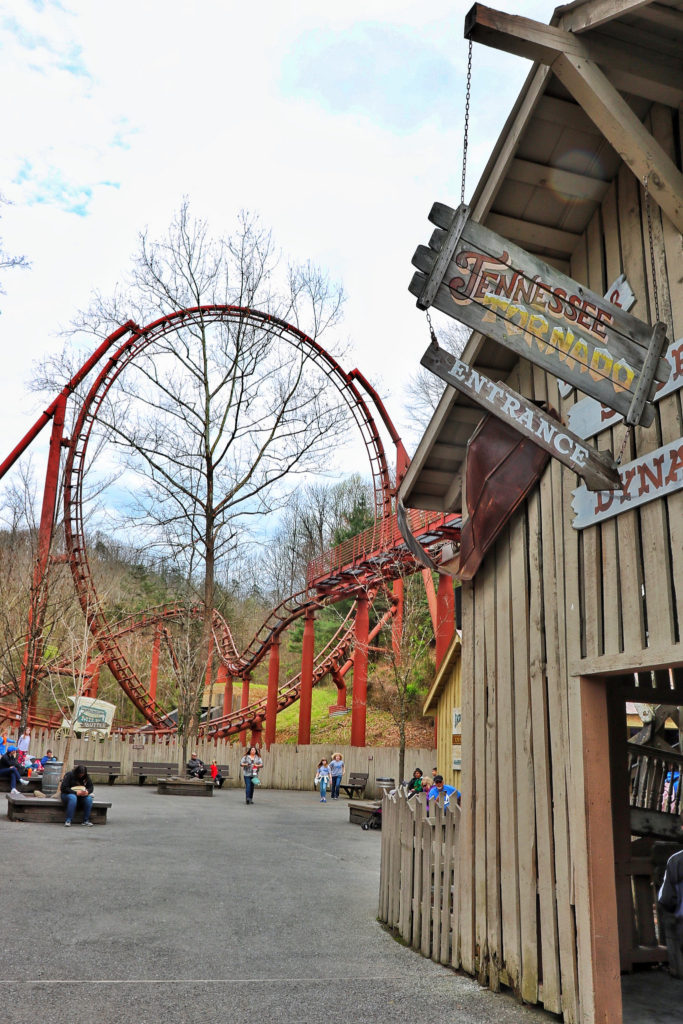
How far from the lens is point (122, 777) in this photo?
23.2 meters

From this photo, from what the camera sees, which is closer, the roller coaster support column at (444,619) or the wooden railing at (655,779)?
the wooden railing at (655,779)

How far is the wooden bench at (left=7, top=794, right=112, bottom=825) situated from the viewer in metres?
12.9

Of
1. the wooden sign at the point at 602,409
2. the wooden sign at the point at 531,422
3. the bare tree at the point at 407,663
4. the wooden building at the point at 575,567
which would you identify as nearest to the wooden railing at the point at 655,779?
the wooden building at the point at 575,567

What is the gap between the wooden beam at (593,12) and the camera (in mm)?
3896

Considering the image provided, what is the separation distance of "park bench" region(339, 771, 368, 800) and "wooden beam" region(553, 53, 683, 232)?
20.3 meters

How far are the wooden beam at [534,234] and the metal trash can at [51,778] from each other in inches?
557

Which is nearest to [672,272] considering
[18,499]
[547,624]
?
[547,624]

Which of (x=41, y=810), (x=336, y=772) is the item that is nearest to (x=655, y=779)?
(x=41, y=810)

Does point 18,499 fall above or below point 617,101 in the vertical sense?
above

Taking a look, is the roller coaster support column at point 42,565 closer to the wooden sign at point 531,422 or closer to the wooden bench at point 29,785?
the wooden bench at point 29,785

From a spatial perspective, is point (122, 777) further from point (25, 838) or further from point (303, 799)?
point (25, 838)

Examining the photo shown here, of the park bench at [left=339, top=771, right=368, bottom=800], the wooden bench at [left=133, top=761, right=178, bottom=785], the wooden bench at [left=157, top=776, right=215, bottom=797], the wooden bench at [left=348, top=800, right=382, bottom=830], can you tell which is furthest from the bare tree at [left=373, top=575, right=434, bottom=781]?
the wooden bench at [left=133, top=761, right=178, bottom=785]

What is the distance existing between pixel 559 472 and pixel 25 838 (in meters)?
9.54

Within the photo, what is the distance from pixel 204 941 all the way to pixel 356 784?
1711 cm
